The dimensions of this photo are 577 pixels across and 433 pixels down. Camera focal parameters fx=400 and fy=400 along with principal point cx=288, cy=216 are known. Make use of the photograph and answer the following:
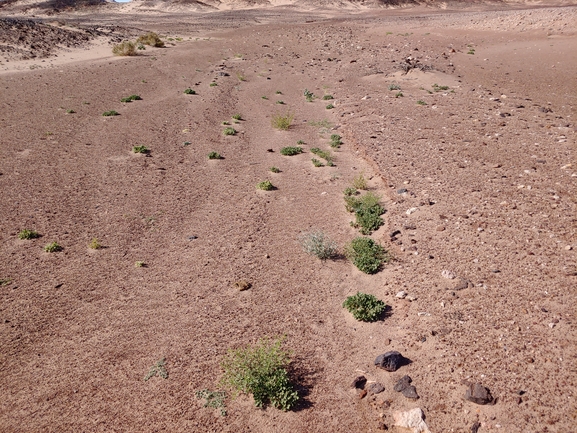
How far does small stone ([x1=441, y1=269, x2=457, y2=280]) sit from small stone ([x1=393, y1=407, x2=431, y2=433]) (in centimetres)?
279

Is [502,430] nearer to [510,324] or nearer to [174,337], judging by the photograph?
[510,324]

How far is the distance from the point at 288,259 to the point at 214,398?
363 cm

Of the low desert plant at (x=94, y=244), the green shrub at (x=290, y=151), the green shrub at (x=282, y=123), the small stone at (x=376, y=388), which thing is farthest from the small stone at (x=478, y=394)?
the green shrub at (x=282, y=123)

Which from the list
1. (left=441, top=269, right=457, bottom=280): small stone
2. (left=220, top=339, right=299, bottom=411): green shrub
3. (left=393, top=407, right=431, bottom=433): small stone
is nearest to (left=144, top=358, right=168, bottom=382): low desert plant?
(left=220, top=339, right=299, bottom=411): green shrub

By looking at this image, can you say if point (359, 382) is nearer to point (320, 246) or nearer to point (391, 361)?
point (391, 361)

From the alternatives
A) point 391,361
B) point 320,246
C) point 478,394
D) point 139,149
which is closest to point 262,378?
point 391,361

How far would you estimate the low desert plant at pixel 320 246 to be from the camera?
8.55m

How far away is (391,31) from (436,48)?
11.0m

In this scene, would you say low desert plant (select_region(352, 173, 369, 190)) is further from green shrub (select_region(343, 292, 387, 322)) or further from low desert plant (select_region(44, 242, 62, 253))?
low desert plant (select_region(44, 242, 62, 253))

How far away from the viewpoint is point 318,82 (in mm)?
23594

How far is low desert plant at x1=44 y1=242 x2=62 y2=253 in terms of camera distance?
8.65m

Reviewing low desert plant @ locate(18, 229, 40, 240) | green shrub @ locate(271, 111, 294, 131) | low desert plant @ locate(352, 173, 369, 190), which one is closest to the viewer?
low desert plant @ locate(18, 229, 40, 240)

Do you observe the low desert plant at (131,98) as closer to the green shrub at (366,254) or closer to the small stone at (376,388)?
the green shrub at (366,254)

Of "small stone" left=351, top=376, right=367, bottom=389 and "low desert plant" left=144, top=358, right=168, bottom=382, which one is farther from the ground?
"small stone" left=351, top=376, right=367, bottom=389
